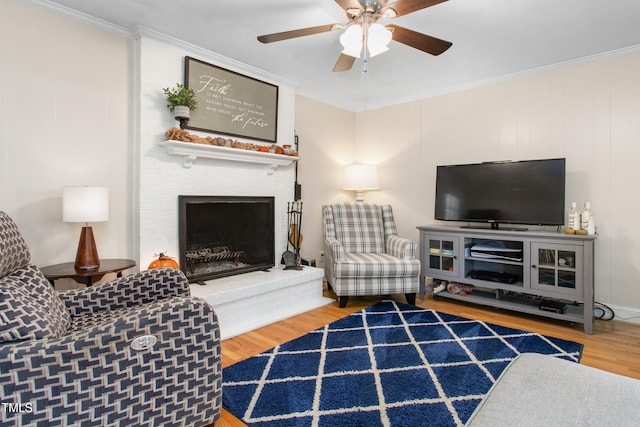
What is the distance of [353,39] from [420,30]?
0.84m

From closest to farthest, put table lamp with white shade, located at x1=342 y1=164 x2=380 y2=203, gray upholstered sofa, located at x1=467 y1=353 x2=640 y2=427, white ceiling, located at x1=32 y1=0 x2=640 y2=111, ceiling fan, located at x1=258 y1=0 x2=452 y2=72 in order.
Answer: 1. gray upholstered sofa, located at x1=467 y1=353 x2=640 y2=427
2. ceiling fan, located at x1=258 y1=0 x2=452 y2=72
3. white ceiling, located at x1=32 y1=0 x2=640 y2=111
4. table lamp with white shade, located at x1=342 y1=164 x2=380 y2=203

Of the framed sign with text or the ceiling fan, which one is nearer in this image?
the ceiling fan

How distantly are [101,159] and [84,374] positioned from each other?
5.99 feet

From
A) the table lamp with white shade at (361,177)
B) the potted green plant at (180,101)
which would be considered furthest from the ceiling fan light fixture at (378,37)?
the table lamp with white shade at (361,177)

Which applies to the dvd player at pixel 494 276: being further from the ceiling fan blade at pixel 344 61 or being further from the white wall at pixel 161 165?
the white wall at pixel 161 165

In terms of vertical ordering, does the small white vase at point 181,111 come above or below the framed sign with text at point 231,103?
below

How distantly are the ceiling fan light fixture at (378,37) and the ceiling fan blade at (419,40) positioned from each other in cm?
7

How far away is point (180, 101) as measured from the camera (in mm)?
2695

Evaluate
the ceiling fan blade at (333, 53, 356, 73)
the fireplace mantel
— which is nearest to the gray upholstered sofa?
the ceiling fan blade at (333, 53, 356, 73)

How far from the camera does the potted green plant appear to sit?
2.69 metres

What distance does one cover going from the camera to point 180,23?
2.52m

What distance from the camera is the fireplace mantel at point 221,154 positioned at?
2729 millimetres

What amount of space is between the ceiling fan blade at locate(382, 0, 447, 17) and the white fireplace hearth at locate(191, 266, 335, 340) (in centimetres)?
216

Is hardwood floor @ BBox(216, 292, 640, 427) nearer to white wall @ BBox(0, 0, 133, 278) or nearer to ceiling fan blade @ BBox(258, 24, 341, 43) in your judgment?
white wall @ BBox(0, 0, 133, 278)
